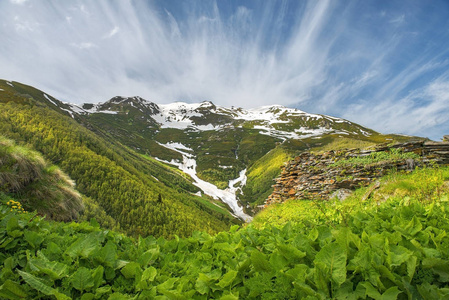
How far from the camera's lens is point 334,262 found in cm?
133

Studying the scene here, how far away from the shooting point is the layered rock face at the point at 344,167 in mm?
10672

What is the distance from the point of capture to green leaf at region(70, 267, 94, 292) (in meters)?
1.53

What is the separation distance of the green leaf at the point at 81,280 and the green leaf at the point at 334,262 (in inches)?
70.8

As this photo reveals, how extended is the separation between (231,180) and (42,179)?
13757 cm

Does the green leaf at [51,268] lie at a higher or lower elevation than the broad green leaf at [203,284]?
lower

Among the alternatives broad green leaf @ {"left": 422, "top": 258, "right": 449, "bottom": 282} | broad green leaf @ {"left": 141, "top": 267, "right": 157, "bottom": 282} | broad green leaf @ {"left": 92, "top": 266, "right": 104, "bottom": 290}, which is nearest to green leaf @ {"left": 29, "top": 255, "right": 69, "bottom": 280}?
broad green leaf @ {"left": 92, "top": 266, "right": 104, "bottom": 290}

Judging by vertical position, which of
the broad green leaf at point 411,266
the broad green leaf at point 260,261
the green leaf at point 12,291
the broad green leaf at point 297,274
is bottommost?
the green leaf at point 12,291

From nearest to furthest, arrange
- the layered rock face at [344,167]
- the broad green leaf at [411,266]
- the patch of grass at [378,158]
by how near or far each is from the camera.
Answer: the broad green leaf at [411,266] → the layered rock face at [344,167] → the patch of grass at [378,158]

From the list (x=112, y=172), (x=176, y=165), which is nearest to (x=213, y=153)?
(x=176, y=165)

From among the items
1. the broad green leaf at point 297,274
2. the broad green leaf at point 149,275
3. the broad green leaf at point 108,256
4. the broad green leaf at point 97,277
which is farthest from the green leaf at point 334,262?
the broad green leaf at point 108,256

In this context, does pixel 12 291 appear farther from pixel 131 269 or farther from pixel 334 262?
pixel 334 262

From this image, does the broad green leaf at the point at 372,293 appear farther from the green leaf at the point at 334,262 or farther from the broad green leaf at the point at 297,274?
the broad green leaf at the point at 297,274

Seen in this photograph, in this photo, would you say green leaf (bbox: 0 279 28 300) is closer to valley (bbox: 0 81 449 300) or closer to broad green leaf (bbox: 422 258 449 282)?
valley (bbox: 0 81 449 300)

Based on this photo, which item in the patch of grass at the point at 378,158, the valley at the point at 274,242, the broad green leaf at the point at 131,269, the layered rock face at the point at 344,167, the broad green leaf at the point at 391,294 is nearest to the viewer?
the broad green leaf at the point at 391,294
